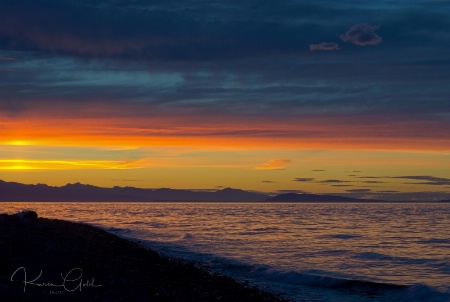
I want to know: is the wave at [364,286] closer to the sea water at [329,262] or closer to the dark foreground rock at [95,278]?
the sea water at [329,262]

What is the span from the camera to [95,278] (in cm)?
1848

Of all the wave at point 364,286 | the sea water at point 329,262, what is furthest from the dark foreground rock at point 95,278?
the wave at point 364,286

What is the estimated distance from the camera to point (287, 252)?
37.2 metres

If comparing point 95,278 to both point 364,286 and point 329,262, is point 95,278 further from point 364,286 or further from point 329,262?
point 329,262

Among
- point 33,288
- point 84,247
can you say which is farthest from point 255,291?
point 84,247

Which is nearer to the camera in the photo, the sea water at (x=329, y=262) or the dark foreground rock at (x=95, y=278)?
the dark foreground rock at (x=95, y=278)

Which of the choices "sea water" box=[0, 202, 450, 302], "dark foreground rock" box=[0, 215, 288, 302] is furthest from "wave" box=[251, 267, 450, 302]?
"dark foreground rock" box=[0, 215, 288, 302]

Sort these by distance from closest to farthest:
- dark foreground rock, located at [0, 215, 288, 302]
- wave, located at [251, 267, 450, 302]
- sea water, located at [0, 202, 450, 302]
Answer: dark foreground rock, located at [0, 215, 288, 302], wave, located at [251, 267, 450, 302], sea water, located at [0, 202, 450, 302]

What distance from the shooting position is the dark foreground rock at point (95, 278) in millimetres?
16062

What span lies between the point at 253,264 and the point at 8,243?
42.5ft

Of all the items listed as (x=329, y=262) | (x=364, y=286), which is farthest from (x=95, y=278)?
(x=329, y=262)

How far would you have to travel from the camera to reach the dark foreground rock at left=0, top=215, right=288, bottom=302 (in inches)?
632

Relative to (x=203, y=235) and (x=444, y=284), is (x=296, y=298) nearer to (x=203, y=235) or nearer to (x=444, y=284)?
(x=444, y=284)

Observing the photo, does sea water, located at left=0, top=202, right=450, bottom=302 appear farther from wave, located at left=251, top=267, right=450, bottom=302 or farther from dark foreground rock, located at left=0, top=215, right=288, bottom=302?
dark foreground rock, located at left=0, top=215, right=288, bottom=302
